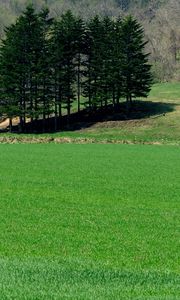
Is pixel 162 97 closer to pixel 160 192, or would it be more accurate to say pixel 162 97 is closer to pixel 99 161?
pixel 99 161

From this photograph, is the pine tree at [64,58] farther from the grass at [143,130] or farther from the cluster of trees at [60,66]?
the grass at [143,130]

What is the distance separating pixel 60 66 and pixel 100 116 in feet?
26.4

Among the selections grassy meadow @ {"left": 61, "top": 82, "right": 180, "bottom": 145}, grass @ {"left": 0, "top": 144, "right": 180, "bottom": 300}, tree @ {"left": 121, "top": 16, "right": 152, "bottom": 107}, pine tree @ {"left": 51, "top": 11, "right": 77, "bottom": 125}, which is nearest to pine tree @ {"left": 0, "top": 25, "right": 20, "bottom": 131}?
pine tree @ {"left": 51, "top": 11, "right": 77, "bottom": 125}


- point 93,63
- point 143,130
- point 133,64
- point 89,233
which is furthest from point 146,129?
point 89,233

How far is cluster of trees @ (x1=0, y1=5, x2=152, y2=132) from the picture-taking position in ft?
216

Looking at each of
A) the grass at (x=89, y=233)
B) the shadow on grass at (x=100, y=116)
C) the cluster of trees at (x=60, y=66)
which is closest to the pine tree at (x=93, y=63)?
the cluster of trees at (x=60, y=66)

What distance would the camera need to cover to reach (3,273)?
33.5 ft

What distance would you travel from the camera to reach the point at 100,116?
68.5 meters

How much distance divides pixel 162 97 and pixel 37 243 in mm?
68499

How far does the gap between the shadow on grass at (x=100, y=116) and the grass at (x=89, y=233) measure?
3357 centimetres

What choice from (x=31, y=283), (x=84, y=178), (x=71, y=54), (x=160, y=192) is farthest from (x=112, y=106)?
(x=31, y=283)

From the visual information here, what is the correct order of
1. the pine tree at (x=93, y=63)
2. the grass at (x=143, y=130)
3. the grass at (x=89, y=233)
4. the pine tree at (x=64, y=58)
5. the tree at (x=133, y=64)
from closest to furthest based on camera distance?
the grass at (x=89, y=233) < the grass at (x=143, y=130) < the pine tree at (x=64, y=58) < the tree at (x=133, y=64) < the pine tree at (x=93, y=63)

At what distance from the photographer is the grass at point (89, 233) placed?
949 centimetres

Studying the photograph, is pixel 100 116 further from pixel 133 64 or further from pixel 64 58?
pixel 64 58
